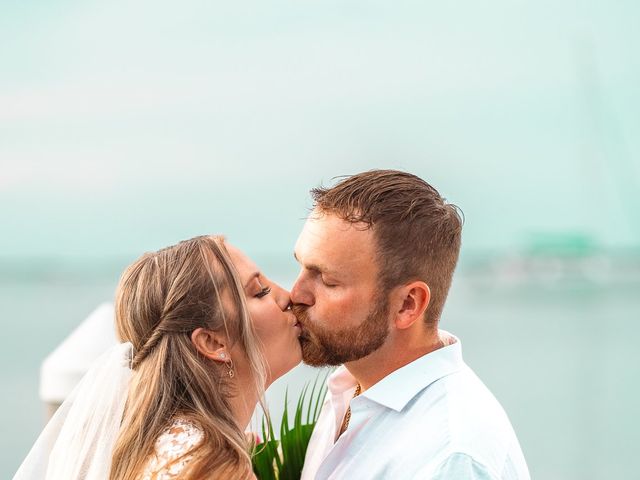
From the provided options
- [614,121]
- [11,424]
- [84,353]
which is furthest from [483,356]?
[614,121]

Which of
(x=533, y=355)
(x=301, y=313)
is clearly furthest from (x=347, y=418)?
(x=533, y=355)

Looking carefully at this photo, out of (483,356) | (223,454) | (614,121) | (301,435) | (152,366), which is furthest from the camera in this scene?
(614,121)

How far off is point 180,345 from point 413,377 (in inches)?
21.1

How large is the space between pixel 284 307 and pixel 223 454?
41cm

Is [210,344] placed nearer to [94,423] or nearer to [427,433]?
[94,423]

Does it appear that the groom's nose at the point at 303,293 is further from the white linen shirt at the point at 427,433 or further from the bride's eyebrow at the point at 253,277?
the white linen shirt at the point at 427,433

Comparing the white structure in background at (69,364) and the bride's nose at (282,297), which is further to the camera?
the white structure in background at (69,364)

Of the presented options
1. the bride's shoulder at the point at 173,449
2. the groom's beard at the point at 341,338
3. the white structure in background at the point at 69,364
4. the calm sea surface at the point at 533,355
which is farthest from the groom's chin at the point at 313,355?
the calm sea surface at the point at 533,355

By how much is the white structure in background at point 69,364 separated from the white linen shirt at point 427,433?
88 centimetres

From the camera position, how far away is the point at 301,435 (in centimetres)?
238

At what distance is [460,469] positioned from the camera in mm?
1878

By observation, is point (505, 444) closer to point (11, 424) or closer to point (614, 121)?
Result: point (11, 424)

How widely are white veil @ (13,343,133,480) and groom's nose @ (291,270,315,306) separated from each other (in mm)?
401

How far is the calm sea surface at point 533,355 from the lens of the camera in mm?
8664
